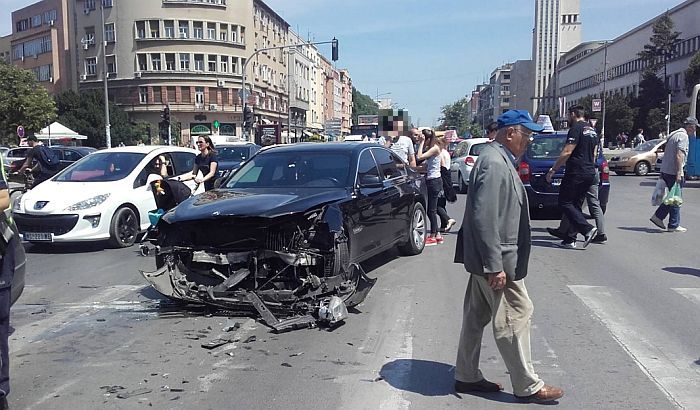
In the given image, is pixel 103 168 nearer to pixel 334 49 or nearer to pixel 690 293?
pixel 690 293

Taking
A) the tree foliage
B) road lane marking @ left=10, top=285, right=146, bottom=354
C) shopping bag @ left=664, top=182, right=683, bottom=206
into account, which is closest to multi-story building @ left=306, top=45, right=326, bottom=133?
the tree foliage

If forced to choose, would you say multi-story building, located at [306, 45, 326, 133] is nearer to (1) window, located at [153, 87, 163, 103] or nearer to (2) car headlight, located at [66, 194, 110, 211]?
(1) window, located at [153, 87, 163, 103]

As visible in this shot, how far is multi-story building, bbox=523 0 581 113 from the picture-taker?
13925cm

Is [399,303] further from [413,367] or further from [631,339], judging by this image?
[631,339]

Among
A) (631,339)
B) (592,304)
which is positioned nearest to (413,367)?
(631,339)

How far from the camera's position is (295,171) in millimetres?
7598

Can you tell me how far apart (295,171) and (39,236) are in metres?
4.82

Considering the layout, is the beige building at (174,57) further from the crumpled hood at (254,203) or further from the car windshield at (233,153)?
the crumpled hood at (254,203)

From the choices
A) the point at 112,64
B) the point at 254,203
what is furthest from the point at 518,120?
the point at 112,64

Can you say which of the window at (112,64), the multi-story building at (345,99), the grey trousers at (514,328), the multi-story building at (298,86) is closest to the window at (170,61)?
the window at (112,64)

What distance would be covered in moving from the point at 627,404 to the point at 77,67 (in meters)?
75.3

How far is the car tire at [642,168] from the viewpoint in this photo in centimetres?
Answer: 2722

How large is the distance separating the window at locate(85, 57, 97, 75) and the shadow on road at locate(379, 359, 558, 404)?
6993 centimetres

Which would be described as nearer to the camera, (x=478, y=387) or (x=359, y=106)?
(x=478, y=387)
